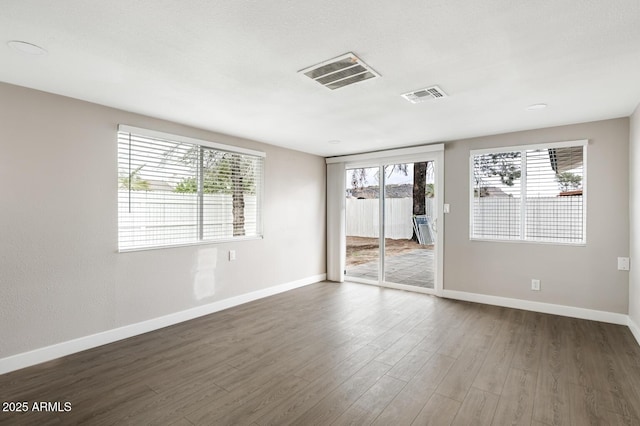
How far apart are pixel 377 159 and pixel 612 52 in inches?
141

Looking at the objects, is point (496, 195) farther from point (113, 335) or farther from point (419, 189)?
point (113, 335)

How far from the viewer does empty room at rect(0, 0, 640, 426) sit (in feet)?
6.53

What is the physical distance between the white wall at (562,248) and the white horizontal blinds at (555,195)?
123mm

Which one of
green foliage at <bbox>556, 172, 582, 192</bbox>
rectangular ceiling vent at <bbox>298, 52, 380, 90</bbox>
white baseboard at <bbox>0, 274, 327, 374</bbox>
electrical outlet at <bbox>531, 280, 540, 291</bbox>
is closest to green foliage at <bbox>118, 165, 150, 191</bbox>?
white baseboard at <bbox>0, 274, 327, 374</bbox>

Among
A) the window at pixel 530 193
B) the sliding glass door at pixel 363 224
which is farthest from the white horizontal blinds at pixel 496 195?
the sliding glass door at pixel 363 224

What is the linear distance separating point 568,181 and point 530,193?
42 centimetres

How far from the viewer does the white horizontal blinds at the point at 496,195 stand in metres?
4.33

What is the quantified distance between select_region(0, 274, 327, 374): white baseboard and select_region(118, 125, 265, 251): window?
2.77 ft

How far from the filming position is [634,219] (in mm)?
3389

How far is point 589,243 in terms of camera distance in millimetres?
3818

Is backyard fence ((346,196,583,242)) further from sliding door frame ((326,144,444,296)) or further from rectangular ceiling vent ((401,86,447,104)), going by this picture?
rectangular ceiling vent ((401,86,447,104))

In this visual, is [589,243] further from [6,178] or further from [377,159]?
[6,178]

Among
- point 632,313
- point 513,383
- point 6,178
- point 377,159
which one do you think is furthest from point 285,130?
point 632,313

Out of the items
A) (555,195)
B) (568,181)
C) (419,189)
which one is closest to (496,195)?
(555,195)
